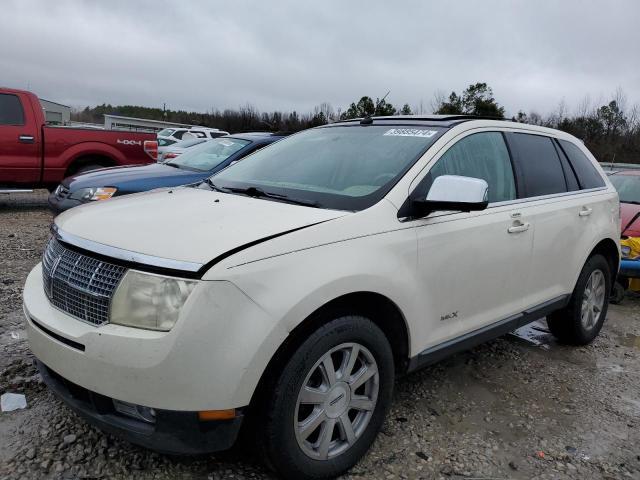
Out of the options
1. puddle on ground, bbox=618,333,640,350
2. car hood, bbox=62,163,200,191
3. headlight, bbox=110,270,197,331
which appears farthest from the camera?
car hood, bbox=62,163,200,191

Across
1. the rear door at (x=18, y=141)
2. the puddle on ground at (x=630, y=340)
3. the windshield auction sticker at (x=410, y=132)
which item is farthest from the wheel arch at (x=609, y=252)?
the rear door at (x=18, y=141)

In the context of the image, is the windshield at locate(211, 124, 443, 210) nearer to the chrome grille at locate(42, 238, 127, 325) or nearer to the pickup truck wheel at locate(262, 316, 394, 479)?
the pickup truck wheel at locate(262, 316, 394, 479)

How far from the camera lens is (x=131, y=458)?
8.28 ft

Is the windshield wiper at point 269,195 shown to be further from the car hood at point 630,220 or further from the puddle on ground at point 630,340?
the car hood at point 630,220

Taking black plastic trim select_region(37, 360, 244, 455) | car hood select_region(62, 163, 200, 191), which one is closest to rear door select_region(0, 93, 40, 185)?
car hood select_region(62, 163, 200, 191)

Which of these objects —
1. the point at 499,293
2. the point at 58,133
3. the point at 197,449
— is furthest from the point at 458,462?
the point at 58,133

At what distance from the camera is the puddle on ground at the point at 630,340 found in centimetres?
470

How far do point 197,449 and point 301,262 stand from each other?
839mm

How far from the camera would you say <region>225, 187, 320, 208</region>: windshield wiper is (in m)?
2.69

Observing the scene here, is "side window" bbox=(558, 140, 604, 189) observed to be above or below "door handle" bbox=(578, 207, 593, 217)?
above

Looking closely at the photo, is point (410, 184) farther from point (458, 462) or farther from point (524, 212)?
point (458, 462)

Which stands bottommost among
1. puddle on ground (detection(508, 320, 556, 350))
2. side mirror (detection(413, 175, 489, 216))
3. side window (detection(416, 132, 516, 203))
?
puddle on ground (detection(508, 320, 556, 350))

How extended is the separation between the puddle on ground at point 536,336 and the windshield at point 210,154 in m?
4.15

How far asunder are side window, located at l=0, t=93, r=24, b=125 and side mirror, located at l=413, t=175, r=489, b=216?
817 cm
